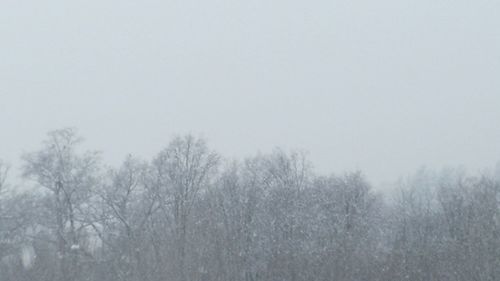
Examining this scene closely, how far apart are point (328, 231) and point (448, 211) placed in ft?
33.3

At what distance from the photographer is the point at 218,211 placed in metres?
23.0

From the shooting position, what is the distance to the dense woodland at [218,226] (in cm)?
1977

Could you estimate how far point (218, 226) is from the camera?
21.1m

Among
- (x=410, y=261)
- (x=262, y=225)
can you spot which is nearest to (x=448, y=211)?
(x=262, y=225)

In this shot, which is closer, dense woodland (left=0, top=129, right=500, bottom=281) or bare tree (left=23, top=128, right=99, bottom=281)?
dense woodland (left=0, top=129, right=500, bottom=281)

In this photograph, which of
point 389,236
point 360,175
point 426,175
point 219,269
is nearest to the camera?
point 219,269

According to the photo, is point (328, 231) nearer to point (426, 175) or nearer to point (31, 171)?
point (31, 171)

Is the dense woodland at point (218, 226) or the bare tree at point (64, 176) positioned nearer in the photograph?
the dense woodland at point (218, 226)

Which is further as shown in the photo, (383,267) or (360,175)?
(360,175)

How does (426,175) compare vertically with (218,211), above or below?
above

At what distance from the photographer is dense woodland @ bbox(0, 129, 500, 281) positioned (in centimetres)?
1977

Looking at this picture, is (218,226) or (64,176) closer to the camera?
(218,226)

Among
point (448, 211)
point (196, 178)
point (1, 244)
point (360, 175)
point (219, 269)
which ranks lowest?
point (219, 269)

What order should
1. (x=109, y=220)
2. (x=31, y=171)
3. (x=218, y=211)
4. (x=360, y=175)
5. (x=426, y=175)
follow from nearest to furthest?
(x=218, y=211)
(x=109, y=220)
(x=31, y=171)
(x=360, y=175)
(x=426, y=175)
